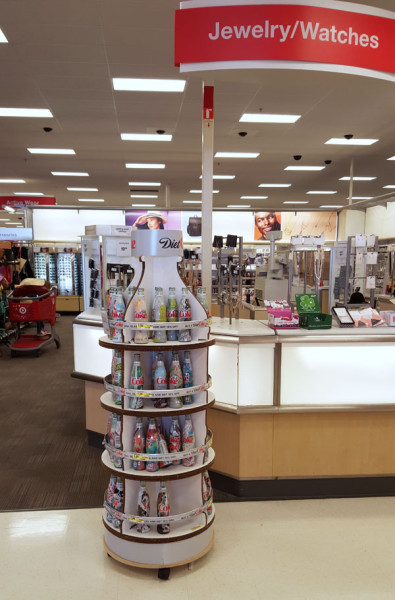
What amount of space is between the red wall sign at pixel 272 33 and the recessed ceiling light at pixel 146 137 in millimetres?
5825

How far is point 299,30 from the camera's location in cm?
243

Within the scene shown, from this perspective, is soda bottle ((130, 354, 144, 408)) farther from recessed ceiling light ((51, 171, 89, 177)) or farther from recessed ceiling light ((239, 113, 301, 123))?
recessed ceiling light ((51, 171, 89, 177))

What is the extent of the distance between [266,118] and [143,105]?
2.09 m

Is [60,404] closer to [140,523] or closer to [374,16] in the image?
[140,523]

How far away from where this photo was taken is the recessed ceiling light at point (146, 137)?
26.5ft

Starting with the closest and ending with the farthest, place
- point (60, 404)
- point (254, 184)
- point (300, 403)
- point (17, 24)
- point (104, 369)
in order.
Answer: point (300, 403) < point (104, 369) < point (17, 24) < point (60, 404) < point (254, 184)

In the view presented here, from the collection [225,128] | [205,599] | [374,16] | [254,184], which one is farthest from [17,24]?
[254,184]

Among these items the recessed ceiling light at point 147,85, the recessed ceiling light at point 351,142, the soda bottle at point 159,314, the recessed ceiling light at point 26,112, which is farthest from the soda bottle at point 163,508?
the recessed ceiling light at point 351,142

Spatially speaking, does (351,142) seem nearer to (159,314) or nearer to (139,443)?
(159,314)

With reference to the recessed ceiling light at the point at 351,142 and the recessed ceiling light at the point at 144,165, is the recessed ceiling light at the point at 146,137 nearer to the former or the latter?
the recessed ceiling light at the point at 144,165

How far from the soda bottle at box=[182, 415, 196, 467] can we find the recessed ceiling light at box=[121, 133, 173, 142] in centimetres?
672

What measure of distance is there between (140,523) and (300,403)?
1.44 meters

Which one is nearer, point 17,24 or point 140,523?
point 140,523

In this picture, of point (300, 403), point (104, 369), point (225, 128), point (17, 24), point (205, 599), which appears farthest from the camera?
point (225, 128)
